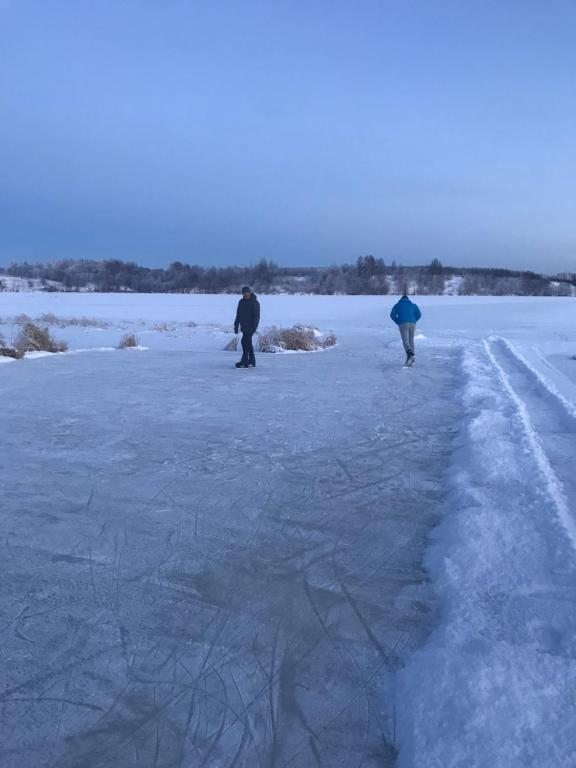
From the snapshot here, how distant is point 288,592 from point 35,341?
591 inches

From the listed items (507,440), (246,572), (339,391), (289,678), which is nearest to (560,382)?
(339,391)

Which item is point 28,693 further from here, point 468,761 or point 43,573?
point 468,761

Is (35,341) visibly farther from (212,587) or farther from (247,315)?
(212,587)

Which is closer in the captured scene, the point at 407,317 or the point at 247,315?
the point at 247,315

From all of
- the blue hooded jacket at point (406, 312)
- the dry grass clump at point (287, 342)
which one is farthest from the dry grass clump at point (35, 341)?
the blue hooded jacket at point (406, 312)

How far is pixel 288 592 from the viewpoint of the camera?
11.3 ft

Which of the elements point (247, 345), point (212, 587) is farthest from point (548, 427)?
point (247, 345)

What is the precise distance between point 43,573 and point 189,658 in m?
1.27

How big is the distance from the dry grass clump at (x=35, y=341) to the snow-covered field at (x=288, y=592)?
9.14m

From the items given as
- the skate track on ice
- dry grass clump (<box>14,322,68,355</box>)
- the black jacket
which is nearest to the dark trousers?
the black jacket

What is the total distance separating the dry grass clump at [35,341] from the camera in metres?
16.3

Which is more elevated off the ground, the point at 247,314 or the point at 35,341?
the point at 247,314

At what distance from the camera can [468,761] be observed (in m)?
2.13

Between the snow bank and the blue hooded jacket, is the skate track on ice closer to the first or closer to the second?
the snow bank
